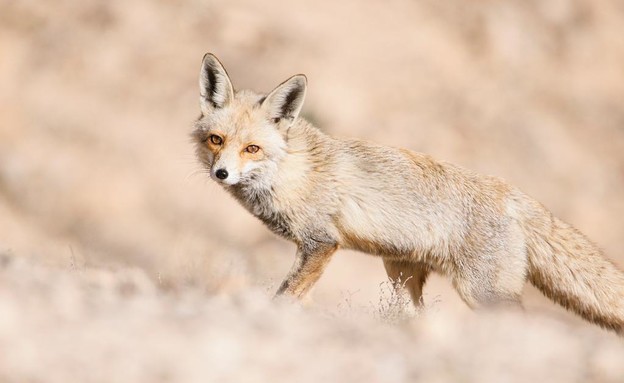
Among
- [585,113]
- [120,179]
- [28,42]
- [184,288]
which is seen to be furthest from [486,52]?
[184,288]

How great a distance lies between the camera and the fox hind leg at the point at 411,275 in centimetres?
621

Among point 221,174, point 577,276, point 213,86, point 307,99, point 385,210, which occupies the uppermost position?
point 577,276

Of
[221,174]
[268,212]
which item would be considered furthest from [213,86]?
[268,212]

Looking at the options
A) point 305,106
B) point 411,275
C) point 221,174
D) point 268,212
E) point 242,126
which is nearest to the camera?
point 221,174

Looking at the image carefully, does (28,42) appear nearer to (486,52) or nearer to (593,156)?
(486,52)

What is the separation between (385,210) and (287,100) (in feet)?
3.51

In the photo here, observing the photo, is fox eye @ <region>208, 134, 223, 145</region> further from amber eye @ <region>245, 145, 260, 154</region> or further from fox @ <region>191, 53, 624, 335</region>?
amber eye @ <region>245, 145, 260, 154</region>

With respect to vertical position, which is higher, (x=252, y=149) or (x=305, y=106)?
(x=252, y=149)

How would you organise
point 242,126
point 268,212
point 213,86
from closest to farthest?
point 242,126 → point 268,212 → point 213,86

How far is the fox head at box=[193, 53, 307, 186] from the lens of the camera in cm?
565

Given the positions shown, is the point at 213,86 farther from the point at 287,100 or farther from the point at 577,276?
the point at 577,276

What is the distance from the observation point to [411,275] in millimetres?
6215

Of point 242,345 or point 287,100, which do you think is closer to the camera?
point 242,345

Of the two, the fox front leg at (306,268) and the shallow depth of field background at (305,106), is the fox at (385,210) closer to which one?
the fox front leg at (306,268)
